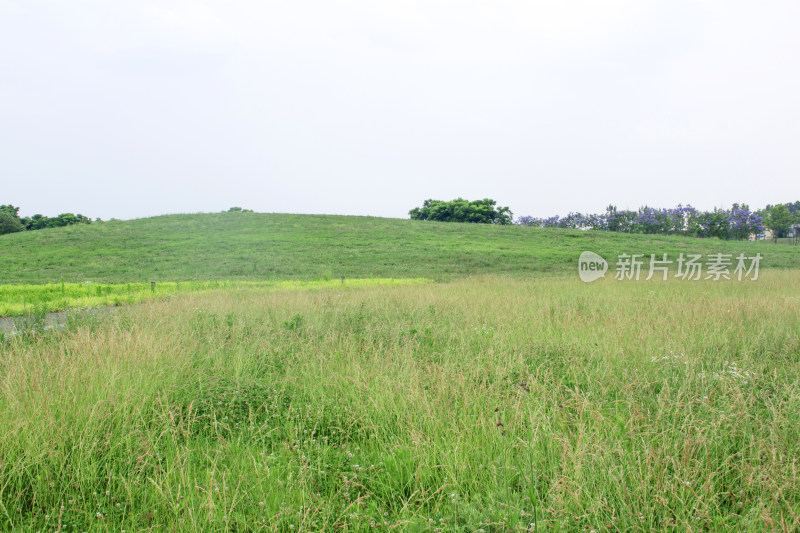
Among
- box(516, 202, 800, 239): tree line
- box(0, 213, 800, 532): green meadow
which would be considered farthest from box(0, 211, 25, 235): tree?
box(516, 202, 800, 239): tree line

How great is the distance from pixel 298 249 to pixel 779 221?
7171 centimetres

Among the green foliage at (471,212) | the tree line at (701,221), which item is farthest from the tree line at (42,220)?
the tree line at (701,221)

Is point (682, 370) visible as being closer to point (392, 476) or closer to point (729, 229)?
point (392, 476)

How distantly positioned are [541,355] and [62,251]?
3452 centimetres

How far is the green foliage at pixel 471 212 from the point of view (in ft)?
242

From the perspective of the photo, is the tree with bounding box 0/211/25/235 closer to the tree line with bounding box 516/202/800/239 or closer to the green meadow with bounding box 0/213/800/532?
the green meadow with bounding box 0/213/800/532

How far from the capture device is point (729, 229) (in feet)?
178

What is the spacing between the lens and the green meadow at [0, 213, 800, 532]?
238cm

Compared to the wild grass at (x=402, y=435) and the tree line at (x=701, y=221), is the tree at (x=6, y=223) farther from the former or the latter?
the tree line at (x=701, y=221)

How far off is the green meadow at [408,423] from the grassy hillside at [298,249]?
12746mm

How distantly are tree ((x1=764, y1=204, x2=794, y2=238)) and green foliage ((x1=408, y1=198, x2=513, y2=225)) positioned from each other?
38.0 m

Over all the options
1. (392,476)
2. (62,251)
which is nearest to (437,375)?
(392,476)

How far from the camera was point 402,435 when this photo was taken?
3164 millimetres

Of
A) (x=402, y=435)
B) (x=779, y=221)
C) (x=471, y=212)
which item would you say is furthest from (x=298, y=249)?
(x=779, y=221)
